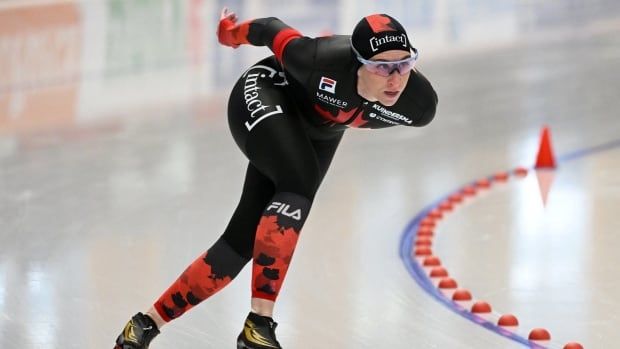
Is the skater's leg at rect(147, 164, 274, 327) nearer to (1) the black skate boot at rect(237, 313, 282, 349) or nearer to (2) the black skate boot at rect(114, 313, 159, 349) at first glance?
(2) the black skate boot at rect(114, 313, 159, 349)

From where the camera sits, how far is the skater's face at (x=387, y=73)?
366cm

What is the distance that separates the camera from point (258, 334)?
11.8ft

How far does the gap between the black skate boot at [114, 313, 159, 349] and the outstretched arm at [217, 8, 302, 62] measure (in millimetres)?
989

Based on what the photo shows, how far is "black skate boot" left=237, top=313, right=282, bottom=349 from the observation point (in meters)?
3.59

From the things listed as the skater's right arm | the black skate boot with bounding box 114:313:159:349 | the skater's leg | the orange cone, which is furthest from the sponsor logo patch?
the orange cone

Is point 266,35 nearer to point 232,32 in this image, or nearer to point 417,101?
point 232,32

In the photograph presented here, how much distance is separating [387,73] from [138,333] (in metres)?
1.20

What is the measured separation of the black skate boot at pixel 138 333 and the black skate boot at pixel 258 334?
0.45 metres

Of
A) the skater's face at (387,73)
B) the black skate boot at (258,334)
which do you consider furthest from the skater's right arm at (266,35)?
the black skate boot at (258,334)

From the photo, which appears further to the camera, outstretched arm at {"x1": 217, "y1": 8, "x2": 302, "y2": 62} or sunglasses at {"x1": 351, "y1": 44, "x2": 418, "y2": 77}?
outstretched arm at {"x1": 217, "y1": 8, "x2": 302, "y2": 62}

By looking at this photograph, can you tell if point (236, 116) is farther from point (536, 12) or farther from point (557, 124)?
point (536, 12)

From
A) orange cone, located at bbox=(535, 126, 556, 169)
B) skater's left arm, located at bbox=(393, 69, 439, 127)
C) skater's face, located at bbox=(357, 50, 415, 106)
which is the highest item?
skater's face, located at bbox=(357, 50, 415, 106)

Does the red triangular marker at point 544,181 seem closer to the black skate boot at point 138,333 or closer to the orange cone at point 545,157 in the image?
the orange cone at point 545,157

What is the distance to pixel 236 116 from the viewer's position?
12.9 feet
